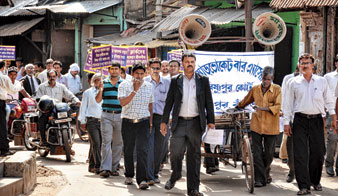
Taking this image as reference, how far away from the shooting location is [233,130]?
1074 cm

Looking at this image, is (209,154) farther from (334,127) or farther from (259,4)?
(259,4)

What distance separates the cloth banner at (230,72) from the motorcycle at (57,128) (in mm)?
3549

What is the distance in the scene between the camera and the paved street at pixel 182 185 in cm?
980

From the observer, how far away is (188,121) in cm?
941

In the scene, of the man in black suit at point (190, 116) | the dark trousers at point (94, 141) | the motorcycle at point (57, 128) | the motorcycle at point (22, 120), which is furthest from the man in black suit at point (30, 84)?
the man in black suit at point (190, 116)

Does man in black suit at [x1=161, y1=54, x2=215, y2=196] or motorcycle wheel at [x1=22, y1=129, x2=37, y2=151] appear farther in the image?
motorcycle wheel at [x1=22, y1=129, x2=37, y2=151]

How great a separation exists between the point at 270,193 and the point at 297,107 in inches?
51.1

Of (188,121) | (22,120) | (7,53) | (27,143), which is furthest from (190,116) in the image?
(7,53)

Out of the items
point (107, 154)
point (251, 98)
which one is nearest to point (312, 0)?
point (251, 98)

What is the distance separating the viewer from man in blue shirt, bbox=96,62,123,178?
11211 mm

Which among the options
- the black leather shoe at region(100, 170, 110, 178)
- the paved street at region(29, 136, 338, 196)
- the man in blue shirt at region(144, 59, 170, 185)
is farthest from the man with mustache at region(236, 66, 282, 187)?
the black leather shoe at region(100, 170, 110, 178)

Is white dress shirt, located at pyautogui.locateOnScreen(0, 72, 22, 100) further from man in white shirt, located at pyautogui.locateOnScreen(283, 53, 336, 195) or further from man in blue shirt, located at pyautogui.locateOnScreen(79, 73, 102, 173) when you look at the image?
man in white shirt, located at pyautogui.locateOnScreen(283, 53, 336, 195)

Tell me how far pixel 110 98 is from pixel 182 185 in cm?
192

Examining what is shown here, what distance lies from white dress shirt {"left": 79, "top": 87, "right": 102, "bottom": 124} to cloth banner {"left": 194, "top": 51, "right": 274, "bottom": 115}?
2.12 meters
